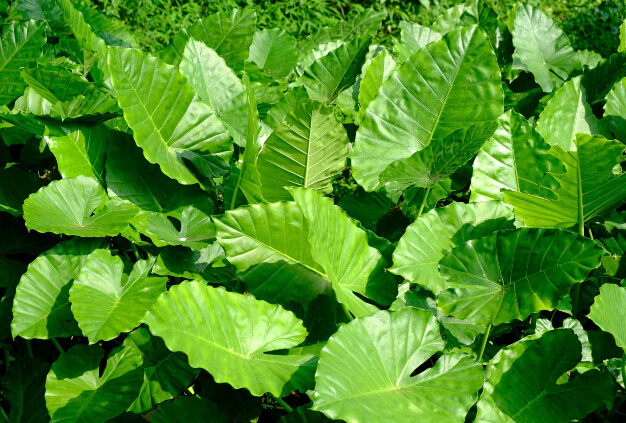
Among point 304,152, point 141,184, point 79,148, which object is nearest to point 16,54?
point 79,148

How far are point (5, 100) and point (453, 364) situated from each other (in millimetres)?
1333

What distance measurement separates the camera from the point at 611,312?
1.16 metres

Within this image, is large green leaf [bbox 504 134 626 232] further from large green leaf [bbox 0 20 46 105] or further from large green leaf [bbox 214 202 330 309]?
large green leaf [bbox 0 20 46 105]

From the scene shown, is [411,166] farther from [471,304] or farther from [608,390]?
[608,390]

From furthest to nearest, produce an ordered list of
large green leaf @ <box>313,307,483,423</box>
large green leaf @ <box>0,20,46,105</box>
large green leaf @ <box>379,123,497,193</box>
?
large green leaf @ <box>0,20,46,105</box> < large green leaf @ <box>379,123,497,193</box> < large green leaf @ <box>313,307,483,423</box>

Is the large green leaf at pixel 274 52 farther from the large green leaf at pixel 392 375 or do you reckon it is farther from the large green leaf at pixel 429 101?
the large green leaf at pixel 392 375

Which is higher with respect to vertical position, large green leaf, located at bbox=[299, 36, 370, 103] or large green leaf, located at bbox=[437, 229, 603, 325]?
large green leaf, located at bbox=[299, 36, 370, 103]

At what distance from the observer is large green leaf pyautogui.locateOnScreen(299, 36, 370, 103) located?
180cm

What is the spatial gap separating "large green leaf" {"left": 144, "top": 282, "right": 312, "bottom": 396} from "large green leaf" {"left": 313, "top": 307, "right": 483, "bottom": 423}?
12 cm

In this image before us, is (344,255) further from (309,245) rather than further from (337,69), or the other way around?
(337,69)

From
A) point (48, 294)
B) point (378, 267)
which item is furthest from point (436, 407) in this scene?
point (48, 294)

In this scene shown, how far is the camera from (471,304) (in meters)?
1.23

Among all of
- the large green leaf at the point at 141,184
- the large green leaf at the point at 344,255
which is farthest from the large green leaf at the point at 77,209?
the large green leaf at the point at 344,255

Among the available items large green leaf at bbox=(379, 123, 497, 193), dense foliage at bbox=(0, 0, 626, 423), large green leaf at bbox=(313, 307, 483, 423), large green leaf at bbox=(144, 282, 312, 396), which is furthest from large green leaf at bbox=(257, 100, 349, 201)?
large green leaf at bbox=(313, 307, 483, 423)
